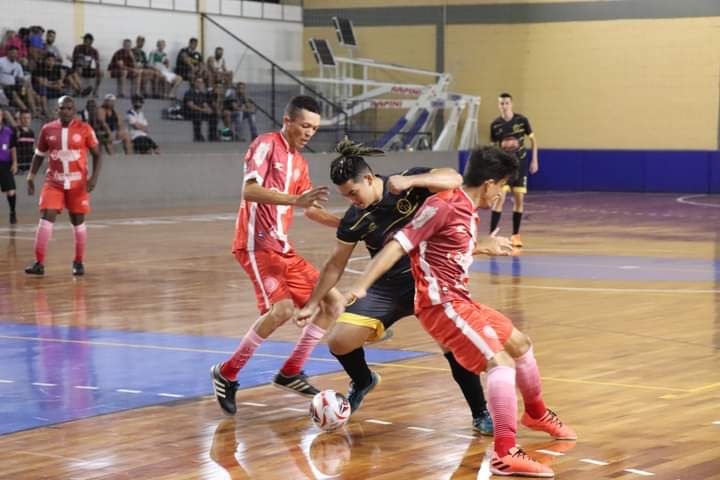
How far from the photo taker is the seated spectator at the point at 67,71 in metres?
25.7

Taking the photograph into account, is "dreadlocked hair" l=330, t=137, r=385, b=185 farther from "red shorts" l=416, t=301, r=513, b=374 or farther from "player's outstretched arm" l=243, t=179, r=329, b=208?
"red shorts" l=416, t=301, r=513, b=374

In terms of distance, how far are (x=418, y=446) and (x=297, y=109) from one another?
2.14 meters

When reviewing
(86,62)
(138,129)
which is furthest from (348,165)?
(86,62)

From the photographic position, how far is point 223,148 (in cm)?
2861

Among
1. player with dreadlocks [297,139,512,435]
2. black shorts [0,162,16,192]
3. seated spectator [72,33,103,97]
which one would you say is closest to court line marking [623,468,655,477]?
player with dreadlocks [297,139,512,435]

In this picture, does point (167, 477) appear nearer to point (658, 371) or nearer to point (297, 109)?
point (297, 109)

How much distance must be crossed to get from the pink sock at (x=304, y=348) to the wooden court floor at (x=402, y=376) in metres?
0.23

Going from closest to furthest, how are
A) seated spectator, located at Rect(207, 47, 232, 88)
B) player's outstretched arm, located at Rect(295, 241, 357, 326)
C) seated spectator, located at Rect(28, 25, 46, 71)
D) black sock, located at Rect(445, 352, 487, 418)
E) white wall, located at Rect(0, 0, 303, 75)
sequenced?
player's outstretched arm, located at Rect(295, 241, 357, 326) → black sock, located at Rect(445, 352, 487, 418) → seated spectator, located at Rect(28, 25, 46, 71) → white wall, located at Rect(0, 0, 303, 75) → seated spectator, located at Rect(207, 47, 232, 88)

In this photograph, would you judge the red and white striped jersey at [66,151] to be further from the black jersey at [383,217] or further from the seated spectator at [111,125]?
the seated spectator at [111,125]

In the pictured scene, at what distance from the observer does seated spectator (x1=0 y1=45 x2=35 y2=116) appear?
24531 millimetres

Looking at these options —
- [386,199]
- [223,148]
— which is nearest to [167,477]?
[386,199]

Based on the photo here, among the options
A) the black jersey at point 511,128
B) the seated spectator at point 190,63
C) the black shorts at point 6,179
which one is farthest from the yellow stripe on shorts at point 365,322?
the seated spectator at point 190,63

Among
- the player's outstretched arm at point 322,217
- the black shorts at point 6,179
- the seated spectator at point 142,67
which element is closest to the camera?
the player's outstretched arm at point 322,217

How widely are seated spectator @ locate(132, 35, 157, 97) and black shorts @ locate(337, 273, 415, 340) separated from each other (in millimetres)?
21242
